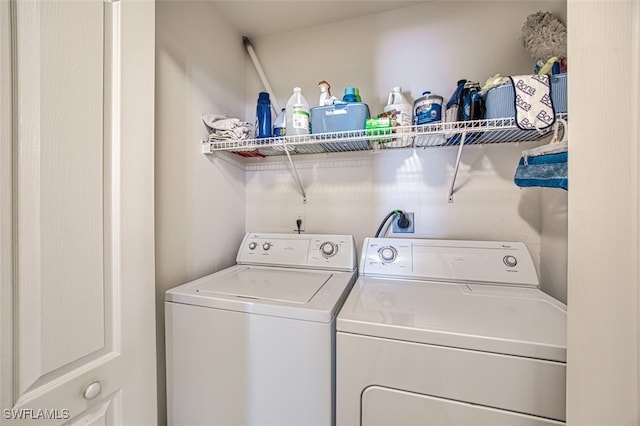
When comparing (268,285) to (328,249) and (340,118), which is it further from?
(340,118)

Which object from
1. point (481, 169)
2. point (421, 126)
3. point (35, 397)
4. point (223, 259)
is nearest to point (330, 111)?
point (421, 126)

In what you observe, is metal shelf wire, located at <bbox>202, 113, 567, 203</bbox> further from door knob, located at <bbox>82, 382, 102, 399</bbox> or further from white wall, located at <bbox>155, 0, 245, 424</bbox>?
door knob, located at <bbox>82, 382, 102, 399</bbox>

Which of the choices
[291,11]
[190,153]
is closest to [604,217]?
[190,153]

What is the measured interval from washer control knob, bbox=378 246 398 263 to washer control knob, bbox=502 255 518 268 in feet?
1.64

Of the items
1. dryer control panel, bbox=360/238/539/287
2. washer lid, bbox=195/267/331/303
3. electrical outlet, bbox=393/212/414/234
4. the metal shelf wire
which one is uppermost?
the metal shelf wire

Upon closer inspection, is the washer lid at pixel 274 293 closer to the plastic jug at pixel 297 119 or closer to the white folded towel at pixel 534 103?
the plastic jug at pixel 297 119

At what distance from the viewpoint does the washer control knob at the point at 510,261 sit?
1.15 meters

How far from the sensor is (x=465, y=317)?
2.60 feet

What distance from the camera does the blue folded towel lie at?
0.82m

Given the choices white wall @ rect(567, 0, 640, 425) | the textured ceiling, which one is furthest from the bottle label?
white wall @ rect(567, 0, 640, 425)

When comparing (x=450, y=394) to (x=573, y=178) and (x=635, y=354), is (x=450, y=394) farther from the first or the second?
(x=573, y=178)

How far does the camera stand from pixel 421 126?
1.15 metres

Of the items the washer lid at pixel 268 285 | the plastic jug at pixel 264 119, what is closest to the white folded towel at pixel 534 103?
the washer lid at pixel 268 285

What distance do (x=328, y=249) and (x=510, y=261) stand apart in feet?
2.92
